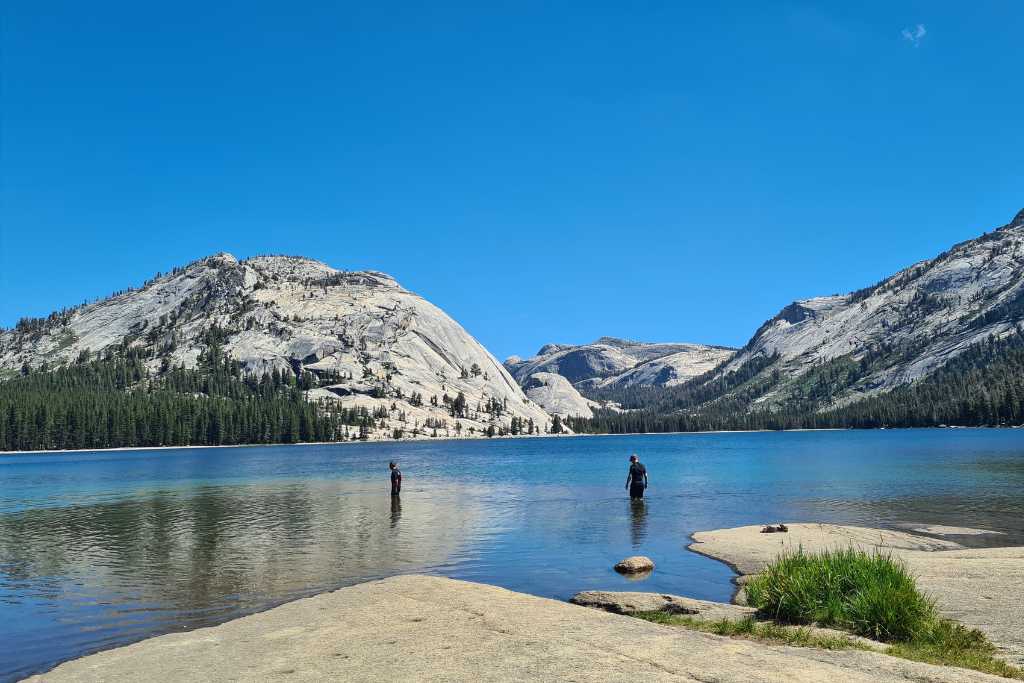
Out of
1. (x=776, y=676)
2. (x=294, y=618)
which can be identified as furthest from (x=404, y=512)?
(x=776, y=676)

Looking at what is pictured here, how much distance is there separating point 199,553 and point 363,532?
1020 cm

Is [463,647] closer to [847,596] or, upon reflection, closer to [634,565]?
[847,596]

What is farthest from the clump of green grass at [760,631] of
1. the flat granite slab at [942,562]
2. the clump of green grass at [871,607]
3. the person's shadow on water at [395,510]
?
the person's shadow on water at [395,510]

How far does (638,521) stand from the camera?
48469mm

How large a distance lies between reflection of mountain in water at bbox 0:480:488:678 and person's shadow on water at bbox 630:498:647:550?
983cm

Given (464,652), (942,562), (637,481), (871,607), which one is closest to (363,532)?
(637,481)

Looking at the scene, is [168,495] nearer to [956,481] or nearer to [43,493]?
[43,493]

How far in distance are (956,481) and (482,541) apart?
56529 millimetres

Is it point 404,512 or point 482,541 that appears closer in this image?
point 482,541

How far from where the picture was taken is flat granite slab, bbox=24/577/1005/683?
1460 cm

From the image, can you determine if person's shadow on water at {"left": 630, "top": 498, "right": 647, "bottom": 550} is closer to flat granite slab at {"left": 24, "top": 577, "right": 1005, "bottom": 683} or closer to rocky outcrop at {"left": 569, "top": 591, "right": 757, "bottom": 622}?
rocky outcrop at {"left": 569, "top": 591, "right": 757, "bottom": 622}

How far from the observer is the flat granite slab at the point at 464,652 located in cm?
1460

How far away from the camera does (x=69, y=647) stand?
22.0 metres

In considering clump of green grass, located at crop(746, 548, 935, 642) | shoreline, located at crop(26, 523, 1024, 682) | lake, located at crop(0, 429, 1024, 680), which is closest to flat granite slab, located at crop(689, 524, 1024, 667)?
shoreline, located at crop(26, 523, 1024, 682)
